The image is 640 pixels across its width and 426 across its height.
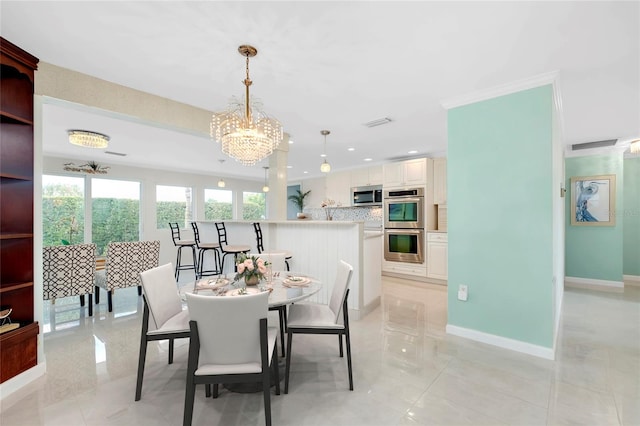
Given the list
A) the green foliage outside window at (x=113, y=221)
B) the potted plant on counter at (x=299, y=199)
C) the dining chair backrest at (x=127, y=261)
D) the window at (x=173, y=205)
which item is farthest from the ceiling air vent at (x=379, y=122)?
the green foliage outside window at (x=113, y=221)

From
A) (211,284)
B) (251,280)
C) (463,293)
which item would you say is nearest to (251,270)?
(251,280)

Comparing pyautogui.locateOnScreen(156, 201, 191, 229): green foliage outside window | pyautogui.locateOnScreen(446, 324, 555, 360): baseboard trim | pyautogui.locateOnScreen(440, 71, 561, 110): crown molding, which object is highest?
pyautogui.locateOnScreen(440, 71, 561, 110): crown molding

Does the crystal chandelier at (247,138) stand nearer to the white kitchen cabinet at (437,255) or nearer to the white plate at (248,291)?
the white plate at (248,291)

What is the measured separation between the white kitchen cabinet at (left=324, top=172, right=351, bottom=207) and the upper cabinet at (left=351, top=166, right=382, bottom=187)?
7.8 inches

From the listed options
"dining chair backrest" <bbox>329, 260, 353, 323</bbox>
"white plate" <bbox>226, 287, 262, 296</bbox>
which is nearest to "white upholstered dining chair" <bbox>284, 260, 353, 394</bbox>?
"dining chair backrest" <bbox>329, 260, 353, 323</bbox>

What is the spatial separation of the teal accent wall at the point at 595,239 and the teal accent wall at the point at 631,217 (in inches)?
25.7

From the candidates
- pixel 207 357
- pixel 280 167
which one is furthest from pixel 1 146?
pixel 280 167

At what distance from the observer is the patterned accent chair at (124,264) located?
383 centimetres

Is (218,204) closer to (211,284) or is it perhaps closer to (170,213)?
(170,213)

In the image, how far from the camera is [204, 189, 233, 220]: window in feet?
27.7

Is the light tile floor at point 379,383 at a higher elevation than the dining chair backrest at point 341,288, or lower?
lower

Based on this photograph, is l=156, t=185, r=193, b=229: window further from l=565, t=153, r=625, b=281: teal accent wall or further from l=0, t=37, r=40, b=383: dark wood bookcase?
l=565, t=153, r=625, b=281: teal accent wall

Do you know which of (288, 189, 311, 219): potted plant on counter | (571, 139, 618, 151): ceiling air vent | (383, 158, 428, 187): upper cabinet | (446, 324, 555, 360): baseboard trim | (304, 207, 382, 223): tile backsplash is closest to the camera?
(446, 324, 555, 360): baseboard trim

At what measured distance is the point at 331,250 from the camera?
3869 millimetres
